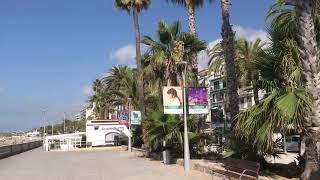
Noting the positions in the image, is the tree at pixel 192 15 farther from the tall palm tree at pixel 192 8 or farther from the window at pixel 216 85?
the window at pixel 216 85

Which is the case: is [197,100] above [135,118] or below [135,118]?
below

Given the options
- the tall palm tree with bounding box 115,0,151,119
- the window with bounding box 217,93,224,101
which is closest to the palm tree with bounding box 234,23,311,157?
the tall palm tree with bounding box 115,0,151,119

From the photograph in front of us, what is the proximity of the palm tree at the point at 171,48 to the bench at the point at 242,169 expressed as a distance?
47.4 ft

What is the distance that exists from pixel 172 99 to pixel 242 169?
343 inches

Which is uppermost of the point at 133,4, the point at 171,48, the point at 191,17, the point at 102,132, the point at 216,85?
the point at 133,4

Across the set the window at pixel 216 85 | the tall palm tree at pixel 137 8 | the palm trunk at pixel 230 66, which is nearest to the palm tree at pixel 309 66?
the palm trunk at pixel 230 66

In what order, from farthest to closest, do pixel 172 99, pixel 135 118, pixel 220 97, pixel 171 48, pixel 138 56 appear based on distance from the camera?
pixel 220 97
pixel 135 118
pixel 138 56
pixel 171 48
pixel 172 99

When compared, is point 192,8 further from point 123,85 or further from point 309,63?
point 123,85

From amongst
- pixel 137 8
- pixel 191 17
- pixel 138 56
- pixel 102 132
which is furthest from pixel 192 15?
pixel 102 132

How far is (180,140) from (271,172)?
32.6 ft

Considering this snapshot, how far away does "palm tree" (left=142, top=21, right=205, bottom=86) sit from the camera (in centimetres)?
3103

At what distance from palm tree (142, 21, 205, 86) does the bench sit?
14458 mm

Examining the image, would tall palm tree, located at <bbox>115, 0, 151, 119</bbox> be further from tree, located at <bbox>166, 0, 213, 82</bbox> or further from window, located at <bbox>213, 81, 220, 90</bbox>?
window, located at <bbox>213, 81, 220, 90</bbox>

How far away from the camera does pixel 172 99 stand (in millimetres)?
23078
